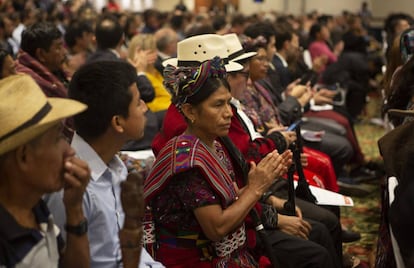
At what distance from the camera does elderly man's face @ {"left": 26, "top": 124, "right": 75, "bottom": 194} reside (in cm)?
154

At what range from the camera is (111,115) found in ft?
6.40

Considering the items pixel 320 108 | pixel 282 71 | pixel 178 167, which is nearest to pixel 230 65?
pixel 178 167

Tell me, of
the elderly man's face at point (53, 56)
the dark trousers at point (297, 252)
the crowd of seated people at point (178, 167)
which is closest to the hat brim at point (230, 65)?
the crowd of seated people at point (178, 167)

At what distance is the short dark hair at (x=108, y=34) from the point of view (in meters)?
5.26

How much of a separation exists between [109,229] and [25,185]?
41 centimetres

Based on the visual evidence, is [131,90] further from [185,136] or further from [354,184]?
[354,184]

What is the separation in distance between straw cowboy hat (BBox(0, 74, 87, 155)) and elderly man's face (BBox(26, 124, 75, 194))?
0.04 metres

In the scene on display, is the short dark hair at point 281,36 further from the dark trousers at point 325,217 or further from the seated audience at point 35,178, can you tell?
the seated audience at point 35,178

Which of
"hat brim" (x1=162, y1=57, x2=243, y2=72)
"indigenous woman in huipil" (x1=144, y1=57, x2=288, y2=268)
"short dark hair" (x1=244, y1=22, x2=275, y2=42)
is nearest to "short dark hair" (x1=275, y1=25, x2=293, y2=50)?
"short dark hair" (x1=244, y1=22, x2=275, y2=42)

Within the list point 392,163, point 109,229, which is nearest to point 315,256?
point 392,163

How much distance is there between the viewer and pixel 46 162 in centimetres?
156

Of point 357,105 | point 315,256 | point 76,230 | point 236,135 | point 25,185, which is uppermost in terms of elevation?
point 25,185

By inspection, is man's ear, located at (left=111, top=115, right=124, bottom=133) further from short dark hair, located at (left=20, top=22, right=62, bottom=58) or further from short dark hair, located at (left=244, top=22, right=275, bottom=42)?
short dark hair, located at (left=244, top=22, right=275, bottom=42)

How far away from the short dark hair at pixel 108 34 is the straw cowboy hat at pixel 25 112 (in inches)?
146
